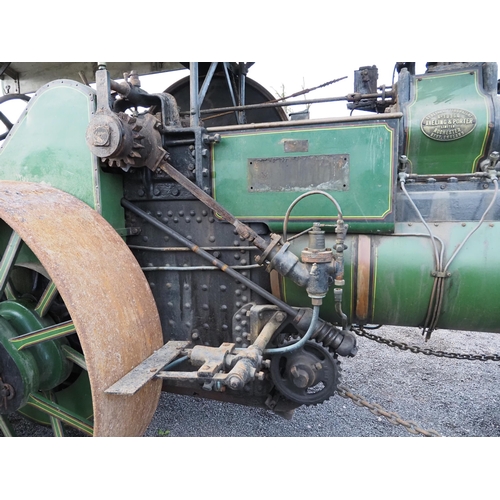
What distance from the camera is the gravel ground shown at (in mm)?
2473

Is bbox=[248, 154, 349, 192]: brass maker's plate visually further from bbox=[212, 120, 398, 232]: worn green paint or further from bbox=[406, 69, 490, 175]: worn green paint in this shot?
bbox=[406, 69, 490, 175]: worn green paint

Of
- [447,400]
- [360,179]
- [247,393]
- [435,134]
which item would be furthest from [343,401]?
[435,134]

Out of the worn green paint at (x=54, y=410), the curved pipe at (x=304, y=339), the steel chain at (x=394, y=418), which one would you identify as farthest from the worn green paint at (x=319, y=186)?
the worn green paint at (x=54, y=410)

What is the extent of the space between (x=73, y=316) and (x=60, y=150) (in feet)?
3.27

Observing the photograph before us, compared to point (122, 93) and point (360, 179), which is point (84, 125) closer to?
point (122, 93)

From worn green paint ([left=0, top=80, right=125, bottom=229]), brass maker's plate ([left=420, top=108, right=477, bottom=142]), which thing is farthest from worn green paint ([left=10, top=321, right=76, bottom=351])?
brass maker's plate ([left=420, top=108, right=477, bottom=142])

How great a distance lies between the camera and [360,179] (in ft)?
6.15

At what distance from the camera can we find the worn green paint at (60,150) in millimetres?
1932

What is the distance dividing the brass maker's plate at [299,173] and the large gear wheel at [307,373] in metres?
0.80

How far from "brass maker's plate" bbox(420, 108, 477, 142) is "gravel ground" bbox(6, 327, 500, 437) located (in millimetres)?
1800

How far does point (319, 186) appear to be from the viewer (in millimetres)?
1926

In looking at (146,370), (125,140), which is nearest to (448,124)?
(125,140)

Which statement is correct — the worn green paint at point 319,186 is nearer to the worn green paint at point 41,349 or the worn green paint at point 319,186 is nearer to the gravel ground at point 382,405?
the worn green paint at point 41,349

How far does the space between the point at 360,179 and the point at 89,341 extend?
140cm
